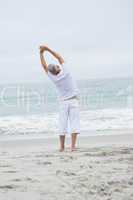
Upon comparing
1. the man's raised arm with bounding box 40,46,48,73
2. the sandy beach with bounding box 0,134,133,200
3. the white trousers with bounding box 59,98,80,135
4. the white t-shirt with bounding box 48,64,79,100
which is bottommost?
the sandy beach with bounding box 0,134,133,200

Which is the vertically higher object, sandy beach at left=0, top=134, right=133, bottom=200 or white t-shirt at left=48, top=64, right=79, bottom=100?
white t-shirt at left=48, top=64, right=79, bottom=100

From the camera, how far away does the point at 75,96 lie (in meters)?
6.89

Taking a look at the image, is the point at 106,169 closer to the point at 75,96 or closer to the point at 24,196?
the point at 24,196

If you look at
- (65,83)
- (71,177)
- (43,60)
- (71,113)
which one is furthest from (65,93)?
(71,177)

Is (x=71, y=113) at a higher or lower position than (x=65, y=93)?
lower

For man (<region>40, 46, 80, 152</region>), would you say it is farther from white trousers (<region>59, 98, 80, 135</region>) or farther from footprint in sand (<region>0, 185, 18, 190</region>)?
footprint in sand (<region>0, 185, 18, 190</region>)

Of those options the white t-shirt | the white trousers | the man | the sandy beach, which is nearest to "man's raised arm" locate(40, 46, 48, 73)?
the man

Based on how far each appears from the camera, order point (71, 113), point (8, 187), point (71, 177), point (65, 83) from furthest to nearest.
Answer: point (71, 113) → point (65, 83) → point (71, 177) → point (8, 187)

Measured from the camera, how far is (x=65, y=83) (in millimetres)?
6809

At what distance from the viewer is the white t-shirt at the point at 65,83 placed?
6812mm

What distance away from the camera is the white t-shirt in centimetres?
681

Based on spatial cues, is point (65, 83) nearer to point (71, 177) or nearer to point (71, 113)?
point (71, 113)

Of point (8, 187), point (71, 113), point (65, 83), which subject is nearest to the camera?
point (8, 187)

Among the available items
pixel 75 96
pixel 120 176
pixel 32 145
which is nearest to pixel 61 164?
pixel 120 176
